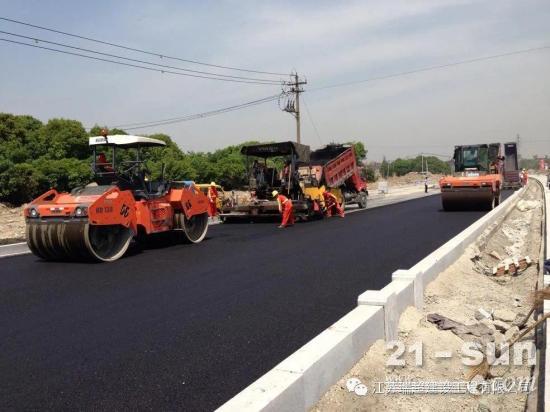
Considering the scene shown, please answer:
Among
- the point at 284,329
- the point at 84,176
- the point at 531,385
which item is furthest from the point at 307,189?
the point at 84,176

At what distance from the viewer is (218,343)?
15.2 ft

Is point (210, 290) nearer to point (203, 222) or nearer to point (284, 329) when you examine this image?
point (284, 329)

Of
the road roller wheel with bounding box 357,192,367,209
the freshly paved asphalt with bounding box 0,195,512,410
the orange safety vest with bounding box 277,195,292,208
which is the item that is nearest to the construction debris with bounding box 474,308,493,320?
the freshly paved asphalt with bounding box 0,195,512,410

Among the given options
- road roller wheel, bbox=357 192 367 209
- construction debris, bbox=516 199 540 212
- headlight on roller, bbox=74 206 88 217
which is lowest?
construction debris, bbox=516 199 540 212

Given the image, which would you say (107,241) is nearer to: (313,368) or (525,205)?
(313,368)

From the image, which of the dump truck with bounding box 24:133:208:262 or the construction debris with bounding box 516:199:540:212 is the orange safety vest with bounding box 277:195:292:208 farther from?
the construction debris with bounding box 516:199:540:212

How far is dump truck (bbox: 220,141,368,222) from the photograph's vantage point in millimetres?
15664

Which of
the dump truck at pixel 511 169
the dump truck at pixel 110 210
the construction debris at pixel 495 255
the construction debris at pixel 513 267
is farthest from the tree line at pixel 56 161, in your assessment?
the construction debris at pixel 513 267

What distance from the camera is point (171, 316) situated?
17.9 ft

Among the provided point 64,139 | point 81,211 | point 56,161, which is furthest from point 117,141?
point 64,139

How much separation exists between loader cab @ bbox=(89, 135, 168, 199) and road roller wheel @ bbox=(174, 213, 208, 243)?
26.7 inches

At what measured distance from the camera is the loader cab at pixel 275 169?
1591cm

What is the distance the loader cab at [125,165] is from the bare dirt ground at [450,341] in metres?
5.82

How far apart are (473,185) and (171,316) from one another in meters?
13.9
